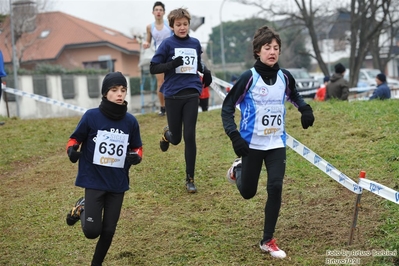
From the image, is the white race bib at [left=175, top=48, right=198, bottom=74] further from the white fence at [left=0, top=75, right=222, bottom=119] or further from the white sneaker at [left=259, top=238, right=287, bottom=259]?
the white fence at [left=0, top=75, right=222, bottom=119]

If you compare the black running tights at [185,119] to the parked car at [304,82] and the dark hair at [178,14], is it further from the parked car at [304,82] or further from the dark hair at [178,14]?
the parked car at [304,82]

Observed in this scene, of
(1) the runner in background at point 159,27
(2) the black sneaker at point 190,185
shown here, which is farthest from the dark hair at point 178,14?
(1) the runner in background at point 159,27

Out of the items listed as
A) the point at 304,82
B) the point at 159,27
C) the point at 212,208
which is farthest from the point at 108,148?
the point at 304,82

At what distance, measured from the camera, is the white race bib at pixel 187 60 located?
7574 mm

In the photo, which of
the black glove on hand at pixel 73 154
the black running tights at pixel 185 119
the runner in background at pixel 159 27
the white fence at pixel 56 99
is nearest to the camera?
the black glove on hand at pixel 73 154

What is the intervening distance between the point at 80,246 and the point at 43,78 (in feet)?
91.3

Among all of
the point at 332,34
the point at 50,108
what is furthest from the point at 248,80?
the point at 332,34

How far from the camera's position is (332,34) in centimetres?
5247

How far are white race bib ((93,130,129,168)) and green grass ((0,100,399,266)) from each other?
108cm

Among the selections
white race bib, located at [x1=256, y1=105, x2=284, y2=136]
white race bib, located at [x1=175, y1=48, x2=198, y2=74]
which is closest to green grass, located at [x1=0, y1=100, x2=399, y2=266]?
white race bib, located at [x1=256, y1=105, x2=284, y2=136]

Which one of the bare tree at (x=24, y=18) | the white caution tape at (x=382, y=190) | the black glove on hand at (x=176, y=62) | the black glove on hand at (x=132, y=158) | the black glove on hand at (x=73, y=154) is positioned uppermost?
the bare tree at (x=24, y=18)

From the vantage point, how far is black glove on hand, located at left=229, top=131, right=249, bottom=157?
540 centimetres

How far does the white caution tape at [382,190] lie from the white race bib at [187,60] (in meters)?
2.94

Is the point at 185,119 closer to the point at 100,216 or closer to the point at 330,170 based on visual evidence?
the point at 330,170
